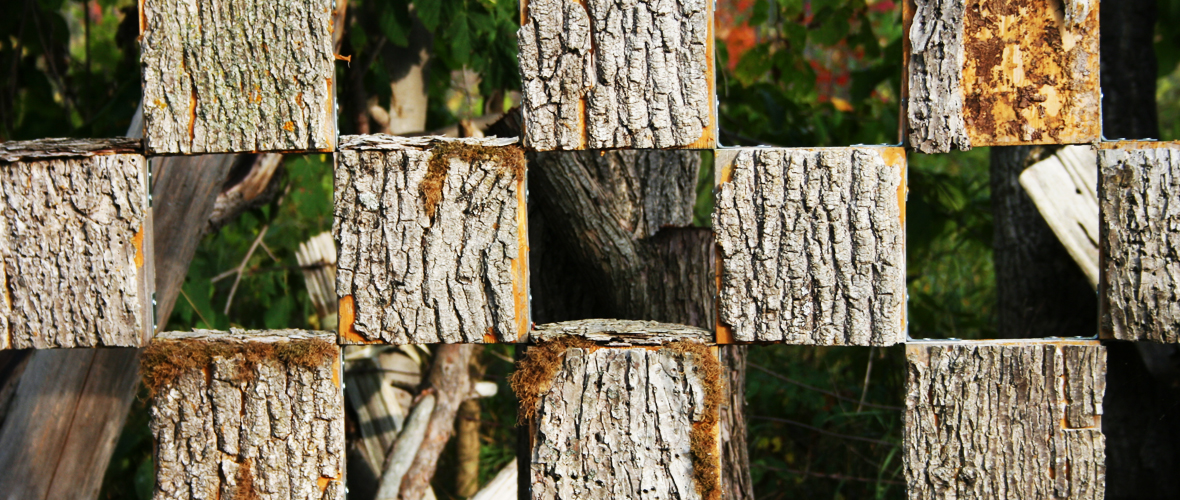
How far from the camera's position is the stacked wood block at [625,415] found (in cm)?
128

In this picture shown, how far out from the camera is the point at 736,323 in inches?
49.5

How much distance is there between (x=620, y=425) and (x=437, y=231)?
1.36 feet

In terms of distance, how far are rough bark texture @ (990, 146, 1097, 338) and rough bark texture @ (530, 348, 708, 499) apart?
1.47 meters

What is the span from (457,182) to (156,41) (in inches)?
20.5

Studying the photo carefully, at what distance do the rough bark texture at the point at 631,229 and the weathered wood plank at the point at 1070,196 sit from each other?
0.76 meters

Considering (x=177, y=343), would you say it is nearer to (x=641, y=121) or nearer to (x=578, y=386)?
(x=578, y=386)

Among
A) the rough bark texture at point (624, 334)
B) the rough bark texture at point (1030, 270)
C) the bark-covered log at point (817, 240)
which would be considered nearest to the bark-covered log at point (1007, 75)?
the bark-covered log at point (817, 240)

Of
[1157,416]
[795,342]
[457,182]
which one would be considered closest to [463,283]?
[457,182]

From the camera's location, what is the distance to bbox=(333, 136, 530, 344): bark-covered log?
1.26m

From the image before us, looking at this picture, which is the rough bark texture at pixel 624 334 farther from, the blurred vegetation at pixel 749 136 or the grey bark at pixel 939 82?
the blurred vegetation at pixel 749 136

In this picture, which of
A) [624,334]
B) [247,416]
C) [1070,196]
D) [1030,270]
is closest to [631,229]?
[624,334]

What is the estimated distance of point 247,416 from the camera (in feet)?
4.34

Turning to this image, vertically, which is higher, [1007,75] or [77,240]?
[1007,75]

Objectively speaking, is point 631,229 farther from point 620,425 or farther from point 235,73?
point 235,73
